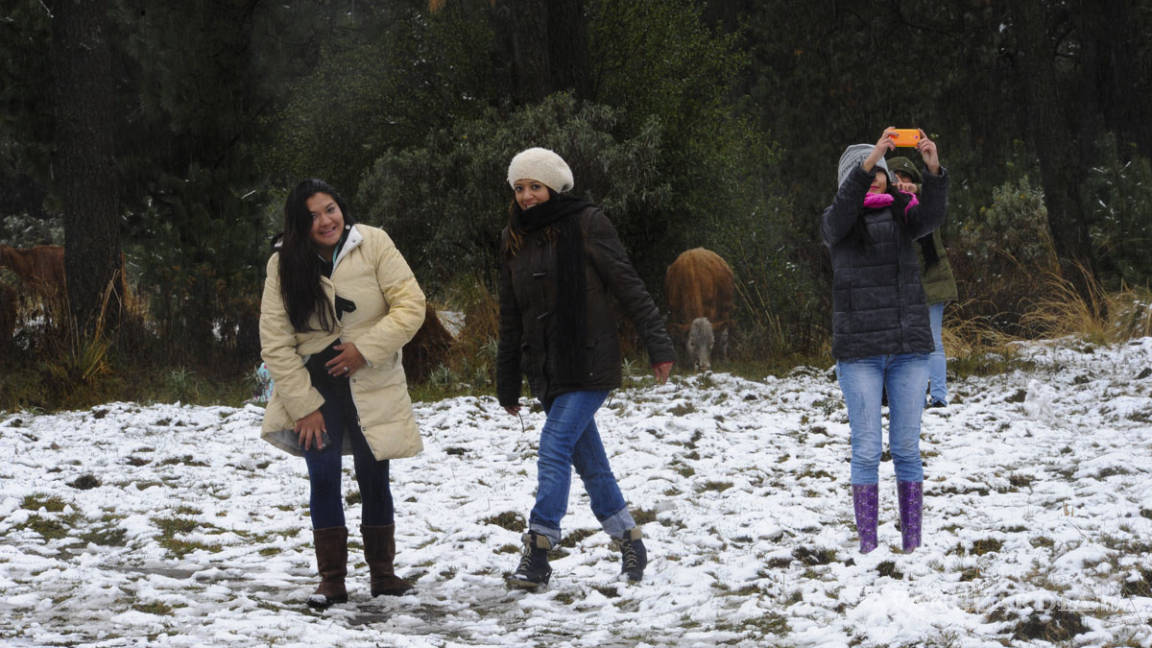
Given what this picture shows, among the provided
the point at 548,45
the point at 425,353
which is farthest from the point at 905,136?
the point at 548,45

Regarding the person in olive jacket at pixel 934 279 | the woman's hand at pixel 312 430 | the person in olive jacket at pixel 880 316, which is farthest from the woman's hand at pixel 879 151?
the woman's hand at pixel 312 430

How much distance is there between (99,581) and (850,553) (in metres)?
3.50

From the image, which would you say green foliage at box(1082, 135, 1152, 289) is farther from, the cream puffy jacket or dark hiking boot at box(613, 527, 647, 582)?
the cream puffy jacket

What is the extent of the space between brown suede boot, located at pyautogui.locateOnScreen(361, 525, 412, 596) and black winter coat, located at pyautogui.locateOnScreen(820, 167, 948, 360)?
221 cm

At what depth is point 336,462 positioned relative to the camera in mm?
5371

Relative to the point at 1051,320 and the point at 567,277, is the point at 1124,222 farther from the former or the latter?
the point at 567,277

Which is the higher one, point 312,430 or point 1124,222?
point 1124,222

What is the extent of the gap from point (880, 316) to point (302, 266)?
2.58 m

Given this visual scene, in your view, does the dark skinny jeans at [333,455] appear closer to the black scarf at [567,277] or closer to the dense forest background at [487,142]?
the black scarf at [567,277]

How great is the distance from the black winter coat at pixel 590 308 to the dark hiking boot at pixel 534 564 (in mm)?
645

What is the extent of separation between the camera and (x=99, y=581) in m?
5.50

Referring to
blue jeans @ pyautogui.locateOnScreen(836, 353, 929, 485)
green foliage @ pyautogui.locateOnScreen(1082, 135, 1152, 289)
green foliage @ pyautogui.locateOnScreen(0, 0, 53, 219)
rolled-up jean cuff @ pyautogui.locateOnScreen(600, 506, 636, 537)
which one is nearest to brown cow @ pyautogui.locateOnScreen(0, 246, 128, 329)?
green foliage @ pyautogui.locateOnScreen(0, 0, 53, 219)

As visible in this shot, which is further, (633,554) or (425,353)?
(425,353)

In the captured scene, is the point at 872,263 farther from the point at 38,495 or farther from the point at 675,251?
the point at 675,251
